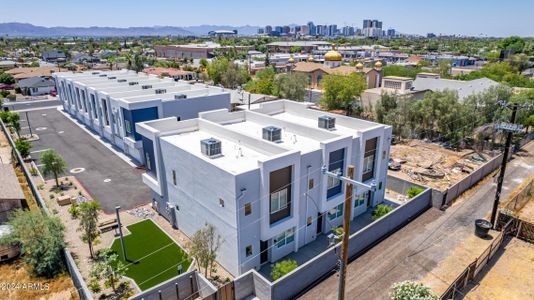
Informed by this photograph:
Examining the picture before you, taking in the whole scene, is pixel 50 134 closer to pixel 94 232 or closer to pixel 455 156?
pixel 94 232

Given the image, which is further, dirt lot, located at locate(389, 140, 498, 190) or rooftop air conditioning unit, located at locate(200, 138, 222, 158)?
dirt lot, located at locate(389, 140, 498, 190)

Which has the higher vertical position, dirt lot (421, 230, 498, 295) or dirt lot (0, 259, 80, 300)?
dirt lot (0, 259, 80, 300)

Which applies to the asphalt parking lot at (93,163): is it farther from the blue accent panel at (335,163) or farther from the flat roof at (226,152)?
the blue accent panel at (335,163)

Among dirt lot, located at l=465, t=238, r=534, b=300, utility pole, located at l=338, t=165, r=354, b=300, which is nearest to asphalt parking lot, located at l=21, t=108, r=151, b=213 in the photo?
utility pole, located at l=338, t=165, r=354, b=300

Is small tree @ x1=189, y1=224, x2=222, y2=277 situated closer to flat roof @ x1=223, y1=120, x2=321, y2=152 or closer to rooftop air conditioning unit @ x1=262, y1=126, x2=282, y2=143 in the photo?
flat roof @ x1=223, y1=120, x2=321, y2=152

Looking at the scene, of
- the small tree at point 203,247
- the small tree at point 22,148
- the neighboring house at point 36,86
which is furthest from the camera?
the neighboring house at point 36,86

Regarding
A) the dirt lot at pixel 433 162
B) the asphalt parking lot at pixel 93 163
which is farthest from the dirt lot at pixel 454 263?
the asphalt parking lot at pixel 93 163

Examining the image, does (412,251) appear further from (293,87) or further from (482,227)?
(293,87)
